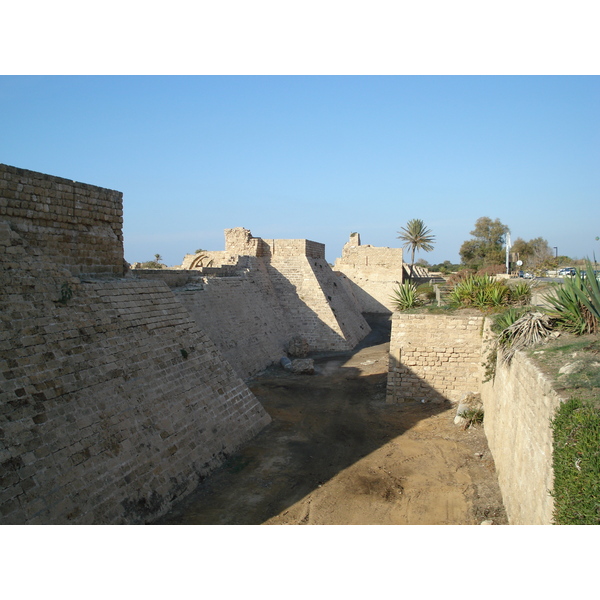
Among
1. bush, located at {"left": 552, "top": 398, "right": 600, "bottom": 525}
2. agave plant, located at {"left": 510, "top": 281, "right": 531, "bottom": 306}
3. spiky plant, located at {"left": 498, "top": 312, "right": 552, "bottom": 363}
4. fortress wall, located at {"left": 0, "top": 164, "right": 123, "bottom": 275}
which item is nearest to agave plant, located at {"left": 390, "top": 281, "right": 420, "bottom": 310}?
agave plant, located at {"left": 510, "top": 281, "right": 531, "bottom": 306}

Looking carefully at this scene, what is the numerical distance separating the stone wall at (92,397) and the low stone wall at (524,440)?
4655mm

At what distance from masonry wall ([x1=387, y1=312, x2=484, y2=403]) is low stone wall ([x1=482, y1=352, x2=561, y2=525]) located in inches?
138

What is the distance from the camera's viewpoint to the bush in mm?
3180

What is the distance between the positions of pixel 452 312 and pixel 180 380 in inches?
292

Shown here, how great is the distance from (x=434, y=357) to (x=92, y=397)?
331 inches

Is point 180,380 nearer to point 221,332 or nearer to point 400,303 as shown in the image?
point 221,332

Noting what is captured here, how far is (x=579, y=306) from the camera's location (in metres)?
6.67

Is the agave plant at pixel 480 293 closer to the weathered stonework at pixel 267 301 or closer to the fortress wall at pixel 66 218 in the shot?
the weathered stonework at pixel 267 301

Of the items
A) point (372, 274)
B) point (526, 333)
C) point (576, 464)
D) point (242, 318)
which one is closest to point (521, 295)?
point (526, 333)

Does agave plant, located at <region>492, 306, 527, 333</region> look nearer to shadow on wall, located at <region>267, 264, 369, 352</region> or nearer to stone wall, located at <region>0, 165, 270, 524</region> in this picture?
stone wall, located at <region>0, 165, 270, 524</region>

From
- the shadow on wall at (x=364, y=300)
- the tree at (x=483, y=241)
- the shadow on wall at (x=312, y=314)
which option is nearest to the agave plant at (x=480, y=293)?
the shadow on wall at (x=312, y=314)

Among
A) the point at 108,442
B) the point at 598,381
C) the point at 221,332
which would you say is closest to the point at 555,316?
the point at 598,381

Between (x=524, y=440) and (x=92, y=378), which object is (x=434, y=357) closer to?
(x=524, y=440)

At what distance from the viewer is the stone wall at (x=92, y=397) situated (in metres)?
4.88
